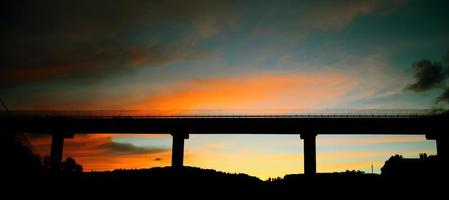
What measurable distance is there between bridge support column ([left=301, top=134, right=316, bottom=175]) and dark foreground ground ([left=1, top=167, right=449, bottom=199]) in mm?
32035

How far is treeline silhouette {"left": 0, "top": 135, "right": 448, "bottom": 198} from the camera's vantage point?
20859 mm

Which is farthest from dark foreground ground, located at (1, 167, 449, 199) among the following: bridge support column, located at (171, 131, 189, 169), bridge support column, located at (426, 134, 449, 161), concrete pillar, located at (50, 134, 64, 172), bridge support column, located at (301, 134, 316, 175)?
concrete pillar, located at (50, 134, 64, 172)

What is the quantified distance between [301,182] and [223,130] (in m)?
40.2

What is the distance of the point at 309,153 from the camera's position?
62938mm

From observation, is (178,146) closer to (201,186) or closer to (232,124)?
(232,124)

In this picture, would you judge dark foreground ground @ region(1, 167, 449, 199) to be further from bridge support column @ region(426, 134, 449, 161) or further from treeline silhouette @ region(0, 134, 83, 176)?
bridge support column @ region(426, 134, 449, 161)

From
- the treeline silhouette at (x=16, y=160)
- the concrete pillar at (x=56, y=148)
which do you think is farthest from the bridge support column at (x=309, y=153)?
the concrete pillar at (x=56, y=148)

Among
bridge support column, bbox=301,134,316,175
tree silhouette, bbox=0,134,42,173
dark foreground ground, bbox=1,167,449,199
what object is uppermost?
bridge support column, bbox=301,134,316,175

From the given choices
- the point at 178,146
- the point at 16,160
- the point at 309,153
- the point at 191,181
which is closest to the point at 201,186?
the point at 191,181

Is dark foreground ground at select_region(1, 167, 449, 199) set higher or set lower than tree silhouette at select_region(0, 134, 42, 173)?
lower

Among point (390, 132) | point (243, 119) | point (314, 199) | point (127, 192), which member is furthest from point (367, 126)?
point (127, 192)

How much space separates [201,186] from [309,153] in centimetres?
4278

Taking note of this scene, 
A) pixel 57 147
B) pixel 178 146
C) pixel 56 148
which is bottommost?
pixel 56 148

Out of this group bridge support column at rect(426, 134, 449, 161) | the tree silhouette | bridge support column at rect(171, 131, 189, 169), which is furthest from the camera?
bridge support column at rect(171, 131, 189, 169)
